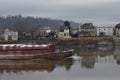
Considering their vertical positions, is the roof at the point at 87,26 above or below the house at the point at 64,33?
above

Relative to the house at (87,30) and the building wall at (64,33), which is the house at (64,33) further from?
the house at (87,30)

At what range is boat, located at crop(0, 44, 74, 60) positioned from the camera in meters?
53.8

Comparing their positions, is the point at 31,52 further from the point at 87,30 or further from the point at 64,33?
the point at 87,30

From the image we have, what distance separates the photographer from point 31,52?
56250 millimetres

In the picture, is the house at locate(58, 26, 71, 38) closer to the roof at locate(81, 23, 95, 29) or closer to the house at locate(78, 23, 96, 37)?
the house at locate(78, 23, 96, 37)

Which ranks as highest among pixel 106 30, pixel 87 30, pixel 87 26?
pixel 87 26

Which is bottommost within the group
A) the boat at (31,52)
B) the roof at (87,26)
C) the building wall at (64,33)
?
the boat at (31,52)

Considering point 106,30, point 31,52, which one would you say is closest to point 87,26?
point 106,30

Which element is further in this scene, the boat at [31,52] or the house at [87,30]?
the house at [87,30]

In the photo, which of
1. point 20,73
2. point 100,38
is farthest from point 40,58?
point 100,38

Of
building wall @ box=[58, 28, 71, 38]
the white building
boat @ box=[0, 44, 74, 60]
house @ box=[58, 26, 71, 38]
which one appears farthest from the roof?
boat @ box=[0, 44, 74, 60]

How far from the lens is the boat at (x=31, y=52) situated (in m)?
53.8

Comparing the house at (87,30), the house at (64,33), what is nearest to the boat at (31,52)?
the house at (64,33)

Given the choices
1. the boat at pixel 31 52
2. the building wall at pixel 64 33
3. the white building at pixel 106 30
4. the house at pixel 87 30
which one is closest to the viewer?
the boat at pixel 31 52
